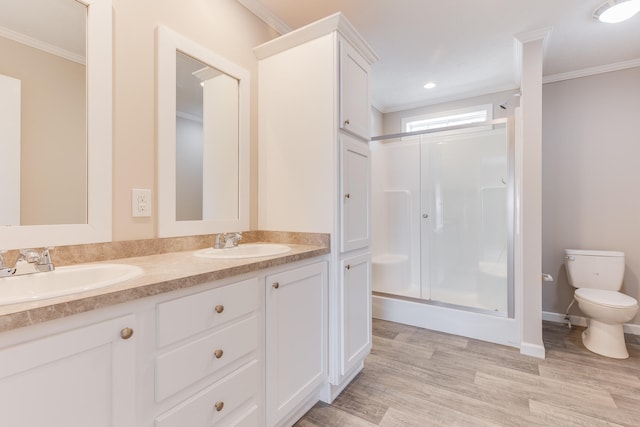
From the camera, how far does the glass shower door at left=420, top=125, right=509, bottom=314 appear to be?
8.95ft

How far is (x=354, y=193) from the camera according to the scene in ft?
5.92

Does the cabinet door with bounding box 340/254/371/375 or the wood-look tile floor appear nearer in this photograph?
the wood-look tile floor

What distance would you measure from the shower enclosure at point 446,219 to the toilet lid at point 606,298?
535 millimetres

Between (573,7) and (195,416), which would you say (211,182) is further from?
(573,7)

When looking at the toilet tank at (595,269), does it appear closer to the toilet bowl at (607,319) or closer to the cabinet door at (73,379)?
the toilet bowl at (607,319)

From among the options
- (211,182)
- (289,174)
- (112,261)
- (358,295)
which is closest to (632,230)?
(358,295)

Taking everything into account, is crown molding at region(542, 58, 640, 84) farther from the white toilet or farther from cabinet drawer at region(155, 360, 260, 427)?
cabinet drawer at region(155, 360, 260, 427)

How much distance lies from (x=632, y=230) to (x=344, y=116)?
2824 millimetres

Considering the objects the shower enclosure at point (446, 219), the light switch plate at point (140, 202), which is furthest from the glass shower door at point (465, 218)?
the light switch plate at point (140, 202)

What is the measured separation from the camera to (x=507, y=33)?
223cm

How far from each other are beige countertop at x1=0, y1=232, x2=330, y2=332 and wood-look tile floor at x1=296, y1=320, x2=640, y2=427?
0.94 m

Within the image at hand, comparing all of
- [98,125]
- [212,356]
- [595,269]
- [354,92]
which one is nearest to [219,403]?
[212,356]

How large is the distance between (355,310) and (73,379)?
139 centimetres

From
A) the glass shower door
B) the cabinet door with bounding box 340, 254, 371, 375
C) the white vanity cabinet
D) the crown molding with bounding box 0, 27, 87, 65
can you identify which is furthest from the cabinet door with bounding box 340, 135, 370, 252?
the glass shower door
